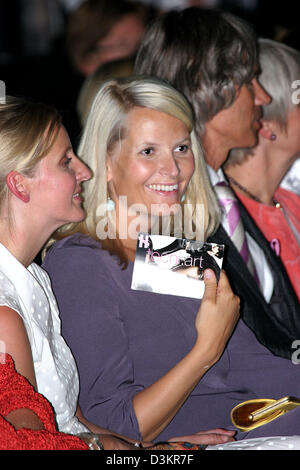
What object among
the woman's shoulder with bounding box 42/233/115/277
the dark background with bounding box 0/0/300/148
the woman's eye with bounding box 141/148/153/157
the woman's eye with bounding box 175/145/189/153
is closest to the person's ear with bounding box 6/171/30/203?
the woman's shoulder with bounding box 42/233/115/277

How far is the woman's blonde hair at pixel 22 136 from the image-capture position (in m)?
1.77

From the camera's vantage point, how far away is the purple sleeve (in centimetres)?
194

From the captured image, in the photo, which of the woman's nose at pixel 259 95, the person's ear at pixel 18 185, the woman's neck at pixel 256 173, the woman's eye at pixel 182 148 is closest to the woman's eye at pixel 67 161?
the person's ear at pixel 18 185

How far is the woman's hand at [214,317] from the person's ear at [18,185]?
570 mm

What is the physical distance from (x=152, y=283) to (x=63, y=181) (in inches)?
15.9

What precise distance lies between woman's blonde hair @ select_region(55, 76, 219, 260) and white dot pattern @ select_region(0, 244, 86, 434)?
0.36 metres

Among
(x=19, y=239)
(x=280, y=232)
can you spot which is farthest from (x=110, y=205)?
(x=280, y=232)

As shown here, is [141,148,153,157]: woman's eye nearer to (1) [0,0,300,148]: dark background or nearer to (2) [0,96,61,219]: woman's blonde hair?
(2) [0,96,61,219]: woman's blonde hair

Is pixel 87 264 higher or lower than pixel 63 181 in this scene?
lower

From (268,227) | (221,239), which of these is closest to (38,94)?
(268,227)

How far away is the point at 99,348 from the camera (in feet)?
6.39

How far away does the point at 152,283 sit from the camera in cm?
203

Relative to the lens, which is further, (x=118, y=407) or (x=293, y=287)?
(x=293, y=287)

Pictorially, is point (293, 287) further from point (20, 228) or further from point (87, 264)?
point (20, 228)
